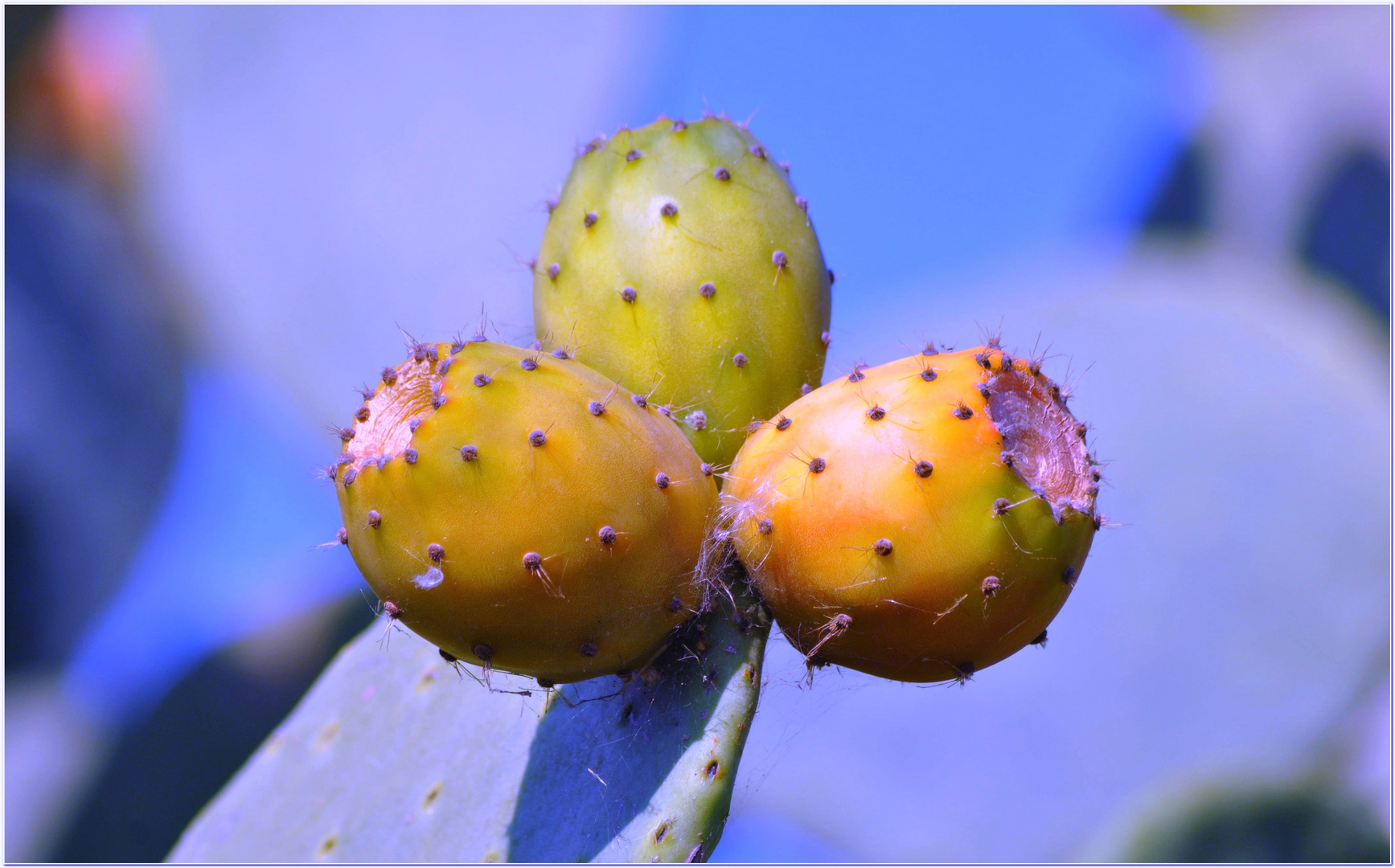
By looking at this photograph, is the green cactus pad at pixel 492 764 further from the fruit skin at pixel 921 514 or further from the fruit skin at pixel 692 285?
the fruit skin at pixel 692 285

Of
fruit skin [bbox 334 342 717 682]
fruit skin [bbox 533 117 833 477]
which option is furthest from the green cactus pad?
fruit skin [bbox 533 117 833 477]

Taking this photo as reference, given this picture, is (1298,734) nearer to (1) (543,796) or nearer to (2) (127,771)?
(1) (543,796)

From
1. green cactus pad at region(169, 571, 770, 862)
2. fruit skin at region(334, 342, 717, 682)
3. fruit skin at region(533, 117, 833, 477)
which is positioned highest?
fruit skin at region(533, 117, 833, 477)

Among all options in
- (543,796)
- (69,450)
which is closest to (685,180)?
(543,796)

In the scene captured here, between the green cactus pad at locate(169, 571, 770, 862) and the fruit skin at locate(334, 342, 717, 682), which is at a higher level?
the fruit skin at locate(334, 342, 717, 682)

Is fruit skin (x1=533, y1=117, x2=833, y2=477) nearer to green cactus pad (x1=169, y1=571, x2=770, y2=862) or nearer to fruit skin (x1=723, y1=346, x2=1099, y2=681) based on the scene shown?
fruit skin (x1=723, y1=346, x2=1099, y2=681)

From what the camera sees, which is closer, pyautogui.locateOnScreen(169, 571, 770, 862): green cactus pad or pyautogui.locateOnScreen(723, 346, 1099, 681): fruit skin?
pyautogui.locateOnScreen(723, 346, 1099, 681): fruit skin
